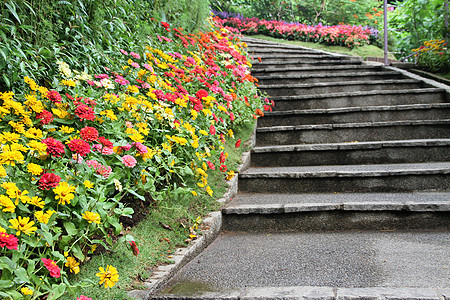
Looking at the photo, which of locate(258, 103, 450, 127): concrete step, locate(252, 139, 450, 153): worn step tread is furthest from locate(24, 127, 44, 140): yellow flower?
locate(258, 103, 450, 127): concrete step

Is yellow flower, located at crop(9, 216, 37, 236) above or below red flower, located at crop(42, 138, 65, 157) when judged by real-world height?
below

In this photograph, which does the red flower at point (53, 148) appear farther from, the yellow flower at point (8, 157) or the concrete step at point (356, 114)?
the concrete step at point (356, 114)

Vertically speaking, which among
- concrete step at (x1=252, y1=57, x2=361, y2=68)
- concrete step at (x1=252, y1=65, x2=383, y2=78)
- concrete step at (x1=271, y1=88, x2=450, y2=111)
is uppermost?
concrete step at (x1=252, y1=57, x2=361, y2=68)

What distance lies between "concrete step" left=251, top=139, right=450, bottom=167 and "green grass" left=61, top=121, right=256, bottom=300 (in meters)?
0.81

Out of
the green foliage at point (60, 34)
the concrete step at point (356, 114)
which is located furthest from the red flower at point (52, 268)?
the concrete step at point (356, 114)

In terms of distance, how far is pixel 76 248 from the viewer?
5.29ft

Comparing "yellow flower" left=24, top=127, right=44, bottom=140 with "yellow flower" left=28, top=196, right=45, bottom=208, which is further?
"yellow flower" left=24, top=127, right=44, bottom=140

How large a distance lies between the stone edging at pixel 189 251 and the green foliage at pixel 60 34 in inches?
52.2

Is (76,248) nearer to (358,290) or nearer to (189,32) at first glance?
(358,290)

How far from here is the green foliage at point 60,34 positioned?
2.18 metres

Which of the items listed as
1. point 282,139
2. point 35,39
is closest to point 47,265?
point 35,39

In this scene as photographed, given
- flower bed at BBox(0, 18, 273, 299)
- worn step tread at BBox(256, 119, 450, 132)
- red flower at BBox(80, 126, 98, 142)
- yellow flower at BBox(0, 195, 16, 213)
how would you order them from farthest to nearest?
worn step tread at BBox(256, 119, 450, 132) < red flower at BBox(80, 126, 98, 142) < flower bed at BBox(0, 18, 273, 299) < yellow flower at BBox(0, 195, 16, 213)

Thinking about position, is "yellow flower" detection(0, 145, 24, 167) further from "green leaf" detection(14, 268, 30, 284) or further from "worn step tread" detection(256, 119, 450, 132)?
"worn step tread" detection(256, 119, 450, 132)

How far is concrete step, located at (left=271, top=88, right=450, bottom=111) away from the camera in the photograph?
4.43m
